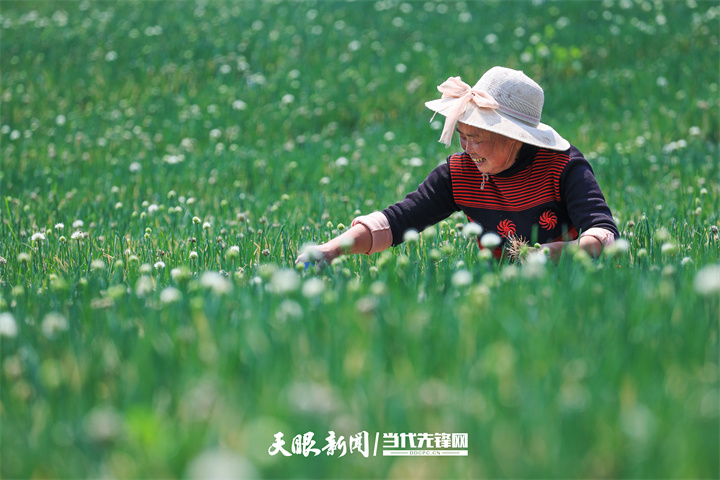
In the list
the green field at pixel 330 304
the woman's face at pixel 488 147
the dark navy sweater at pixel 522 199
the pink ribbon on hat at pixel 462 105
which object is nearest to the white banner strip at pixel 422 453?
the green field at pixel 330 304

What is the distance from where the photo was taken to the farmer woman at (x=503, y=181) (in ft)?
11.2

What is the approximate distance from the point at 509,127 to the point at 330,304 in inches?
63.7

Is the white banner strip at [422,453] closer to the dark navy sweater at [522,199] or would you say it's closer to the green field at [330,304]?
the green field at [330,304]

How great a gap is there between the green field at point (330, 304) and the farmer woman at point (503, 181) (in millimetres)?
227

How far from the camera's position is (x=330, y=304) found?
7.47ft

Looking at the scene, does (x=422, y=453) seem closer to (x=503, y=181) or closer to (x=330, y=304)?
(x=330, y=304)

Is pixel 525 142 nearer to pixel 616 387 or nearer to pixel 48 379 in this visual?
pixel 616 387

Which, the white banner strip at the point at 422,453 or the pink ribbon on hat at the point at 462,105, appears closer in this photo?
the white banner strip at the point at 422,453

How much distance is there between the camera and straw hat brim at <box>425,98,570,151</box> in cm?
338

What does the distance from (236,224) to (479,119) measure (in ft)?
7.29

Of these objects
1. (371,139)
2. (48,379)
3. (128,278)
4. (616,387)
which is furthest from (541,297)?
(371,139)

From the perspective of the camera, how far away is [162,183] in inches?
255

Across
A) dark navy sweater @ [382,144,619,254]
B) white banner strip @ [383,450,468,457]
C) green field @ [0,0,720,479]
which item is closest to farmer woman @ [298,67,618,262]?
dark navy sweater @ [382,144,619,254]

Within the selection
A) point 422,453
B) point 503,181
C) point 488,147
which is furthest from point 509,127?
point 422,453
